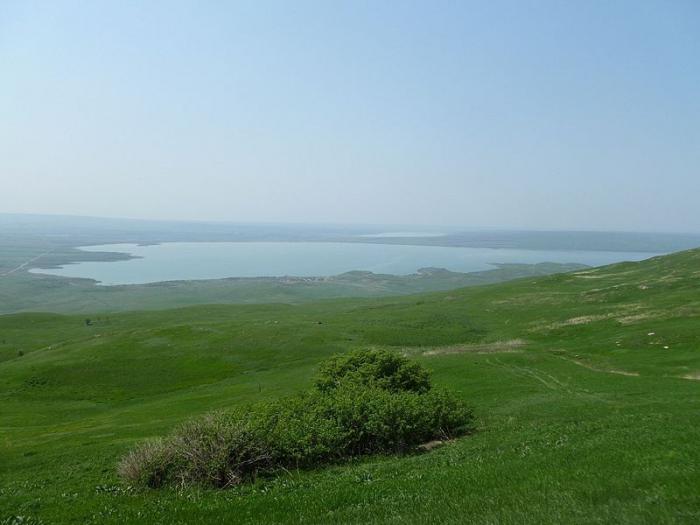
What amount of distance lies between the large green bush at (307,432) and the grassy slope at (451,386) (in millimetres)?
1250

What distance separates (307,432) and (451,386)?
20521 millimetres

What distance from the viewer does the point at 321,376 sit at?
96.3ft

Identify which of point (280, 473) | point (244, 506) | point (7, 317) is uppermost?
point (244, 506)

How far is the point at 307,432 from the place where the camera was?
1912 centimetres

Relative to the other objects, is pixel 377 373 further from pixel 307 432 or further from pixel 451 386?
pixel 451 386

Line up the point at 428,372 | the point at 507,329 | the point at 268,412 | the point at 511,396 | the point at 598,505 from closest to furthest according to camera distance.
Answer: the point at 598,505 < the point at 268,412 < the point at 428,372 < the point at 511,396 < the point at 507,329

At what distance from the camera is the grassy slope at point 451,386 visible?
37.9 ft

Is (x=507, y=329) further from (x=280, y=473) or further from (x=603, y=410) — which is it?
(x=280, y=473)

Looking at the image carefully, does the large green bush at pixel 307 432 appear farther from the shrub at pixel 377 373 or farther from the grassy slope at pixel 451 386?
the grassy slope at pixel 451 386

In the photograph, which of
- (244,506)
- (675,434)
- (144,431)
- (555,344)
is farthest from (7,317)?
(675,434)

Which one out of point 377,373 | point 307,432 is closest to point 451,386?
point 377,373

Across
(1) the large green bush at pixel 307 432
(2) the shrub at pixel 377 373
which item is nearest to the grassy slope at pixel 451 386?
(1) the large green bush at pixel 307 432

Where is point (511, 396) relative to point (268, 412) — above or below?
below

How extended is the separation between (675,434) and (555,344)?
39186 mm
